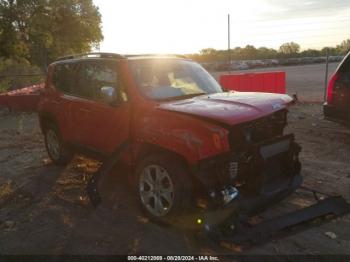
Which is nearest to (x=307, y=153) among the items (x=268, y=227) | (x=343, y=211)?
(x=343, y=211)

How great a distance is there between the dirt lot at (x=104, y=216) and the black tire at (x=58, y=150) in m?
0.15

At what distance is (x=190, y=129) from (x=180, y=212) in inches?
37.9

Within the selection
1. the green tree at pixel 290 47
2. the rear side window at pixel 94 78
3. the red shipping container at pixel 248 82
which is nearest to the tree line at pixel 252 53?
the green tree at pixel 290 47

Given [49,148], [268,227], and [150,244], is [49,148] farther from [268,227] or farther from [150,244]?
[268,227]

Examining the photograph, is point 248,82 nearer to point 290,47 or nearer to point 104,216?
point 104,216

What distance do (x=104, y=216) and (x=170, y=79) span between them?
2.03 m

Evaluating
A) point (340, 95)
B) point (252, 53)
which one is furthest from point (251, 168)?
point (252, 53)

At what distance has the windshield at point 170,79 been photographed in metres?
5.32

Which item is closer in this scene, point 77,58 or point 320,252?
point 320,252

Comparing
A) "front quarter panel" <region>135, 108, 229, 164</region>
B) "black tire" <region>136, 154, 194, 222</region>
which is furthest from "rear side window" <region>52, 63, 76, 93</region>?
"black tire" <region>136, 154, 194, 222</region>

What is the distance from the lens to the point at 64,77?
22.7 feet

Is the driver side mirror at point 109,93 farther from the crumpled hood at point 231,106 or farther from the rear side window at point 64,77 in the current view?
the rear side window at point 64,77

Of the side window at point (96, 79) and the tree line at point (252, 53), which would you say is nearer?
the side window at point (96, 79)

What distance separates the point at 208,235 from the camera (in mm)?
4195
